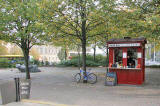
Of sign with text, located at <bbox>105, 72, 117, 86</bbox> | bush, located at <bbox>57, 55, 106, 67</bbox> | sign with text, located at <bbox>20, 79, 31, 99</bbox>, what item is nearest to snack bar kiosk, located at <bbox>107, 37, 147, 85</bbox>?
sign with text, located at <bbox>105, 72, 117, 86</bbox>

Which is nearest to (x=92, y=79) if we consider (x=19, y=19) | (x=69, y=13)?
(x=69, y=13)

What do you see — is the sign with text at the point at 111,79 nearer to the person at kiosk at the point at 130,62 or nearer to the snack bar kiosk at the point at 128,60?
the snack bar kiosk at the point at 128,60

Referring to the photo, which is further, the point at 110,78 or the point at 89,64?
the point at 89,64

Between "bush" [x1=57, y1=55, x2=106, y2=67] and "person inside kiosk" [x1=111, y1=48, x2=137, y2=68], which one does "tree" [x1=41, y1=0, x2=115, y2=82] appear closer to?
"person inside kiosk" [x1=111, y1=48, x2=137, y2=68]

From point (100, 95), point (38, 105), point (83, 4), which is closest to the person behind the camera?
point (38, 105)

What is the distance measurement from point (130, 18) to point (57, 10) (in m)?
4.15

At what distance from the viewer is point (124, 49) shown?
1050cm

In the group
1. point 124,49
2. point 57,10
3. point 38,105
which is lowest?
point 38,105

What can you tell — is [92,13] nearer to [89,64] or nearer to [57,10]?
[57,10]

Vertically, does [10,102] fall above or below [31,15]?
below

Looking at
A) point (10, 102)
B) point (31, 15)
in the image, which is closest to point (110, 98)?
point (10, 102)

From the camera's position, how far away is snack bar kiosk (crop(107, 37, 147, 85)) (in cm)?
1012

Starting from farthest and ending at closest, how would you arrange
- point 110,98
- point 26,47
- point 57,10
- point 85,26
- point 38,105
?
point 26,47 → point 85,26 → point 57,10 → point 110,98 → point 38,105

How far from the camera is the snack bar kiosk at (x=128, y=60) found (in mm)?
10117
